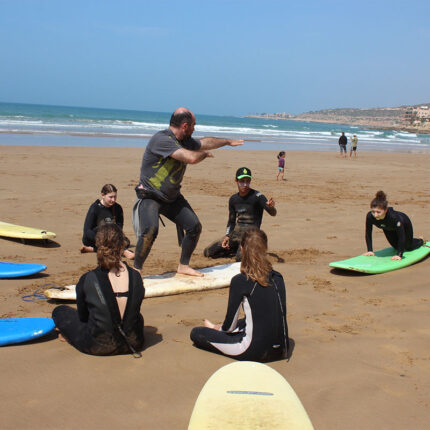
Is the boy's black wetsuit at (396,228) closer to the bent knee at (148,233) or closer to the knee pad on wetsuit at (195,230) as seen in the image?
the knee pad on wetsuit at (195,230)

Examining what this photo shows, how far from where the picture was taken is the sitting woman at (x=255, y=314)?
396 cm

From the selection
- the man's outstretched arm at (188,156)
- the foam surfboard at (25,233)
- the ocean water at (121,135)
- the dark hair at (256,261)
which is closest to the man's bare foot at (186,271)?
the man's outstretched arm at (188,156)

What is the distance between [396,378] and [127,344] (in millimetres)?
2110

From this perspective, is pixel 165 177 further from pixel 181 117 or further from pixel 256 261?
pixel 256 261

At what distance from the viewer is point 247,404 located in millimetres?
2652

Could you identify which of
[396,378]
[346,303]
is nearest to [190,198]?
[346,303]

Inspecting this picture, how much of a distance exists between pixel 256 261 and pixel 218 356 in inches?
33.8

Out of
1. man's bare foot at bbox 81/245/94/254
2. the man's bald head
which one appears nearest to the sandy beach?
man's bare foot at bbox 81/245/94/254

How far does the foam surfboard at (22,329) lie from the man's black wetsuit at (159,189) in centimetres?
162

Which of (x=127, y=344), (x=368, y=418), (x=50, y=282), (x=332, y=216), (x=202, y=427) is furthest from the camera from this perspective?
(x=332, y=216)

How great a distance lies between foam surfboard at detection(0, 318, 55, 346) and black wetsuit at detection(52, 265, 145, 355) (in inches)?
12.2

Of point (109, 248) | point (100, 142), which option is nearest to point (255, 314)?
point (109, 248)

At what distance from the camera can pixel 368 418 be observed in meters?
3.28

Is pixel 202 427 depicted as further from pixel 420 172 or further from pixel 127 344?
pixel 420 172
